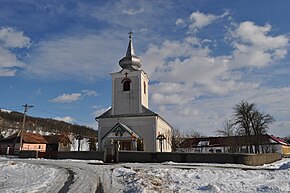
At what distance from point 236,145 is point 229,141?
309 centimetres

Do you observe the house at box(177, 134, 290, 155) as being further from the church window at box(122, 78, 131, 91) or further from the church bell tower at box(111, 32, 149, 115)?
the church window at box(122, 78, 131, 91)

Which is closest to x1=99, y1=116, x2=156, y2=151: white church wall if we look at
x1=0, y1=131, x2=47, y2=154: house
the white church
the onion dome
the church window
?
the white church

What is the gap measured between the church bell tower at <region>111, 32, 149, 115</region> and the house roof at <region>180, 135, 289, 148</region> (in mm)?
18869

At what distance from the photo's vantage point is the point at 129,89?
4094 centimetres

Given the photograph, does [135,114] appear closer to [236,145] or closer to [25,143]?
[236,145]

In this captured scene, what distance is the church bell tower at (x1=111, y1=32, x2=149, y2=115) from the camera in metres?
39.9

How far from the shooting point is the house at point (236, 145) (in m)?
49.2

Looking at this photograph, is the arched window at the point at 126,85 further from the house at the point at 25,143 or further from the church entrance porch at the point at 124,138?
the house at the point at 25,143

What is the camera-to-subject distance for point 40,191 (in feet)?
34.7

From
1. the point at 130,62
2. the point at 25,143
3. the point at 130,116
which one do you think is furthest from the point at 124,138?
the point at 25,143

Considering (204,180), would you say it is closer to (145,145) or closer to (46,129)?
(145,145)

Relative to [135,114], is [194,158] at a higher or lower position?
lower

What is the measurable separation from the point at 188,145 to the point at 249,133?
21.6m

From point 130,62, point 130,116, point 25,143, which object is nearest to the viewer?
point 130,116
